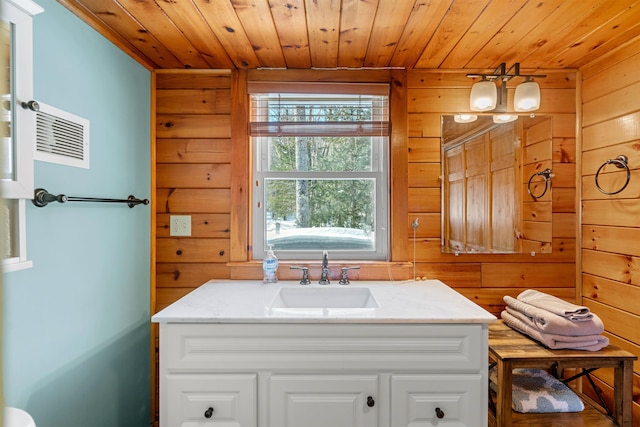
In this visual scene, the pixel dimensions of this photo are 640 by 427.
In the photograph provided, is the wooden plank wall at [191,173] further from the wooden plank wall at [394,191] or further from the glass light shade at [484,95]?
the glass light shade at [484,95]

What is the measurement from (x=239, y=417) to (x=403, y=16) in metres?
1.71

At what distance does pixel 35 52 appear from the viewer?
1129 mm

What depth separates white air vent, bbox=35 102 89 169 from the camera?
1130mm

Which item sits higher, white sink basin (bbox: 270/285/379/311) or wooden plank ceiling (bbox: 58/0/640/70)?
wooden plank ceiling (bbox: 58/0/640/70)

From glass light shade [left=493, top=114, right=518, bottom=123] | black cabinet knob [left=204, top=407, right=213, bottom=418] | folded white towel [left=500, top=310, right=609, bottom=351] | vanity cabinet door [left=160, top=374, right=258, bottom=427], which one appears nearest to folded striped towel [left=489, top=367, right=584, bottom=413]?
folded white towel [left=500, top=310, right=609, bottom=351]

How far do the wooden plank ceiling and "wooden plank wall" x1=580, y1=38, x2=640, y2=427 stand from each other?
15 cm

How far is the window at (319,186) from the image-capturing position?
1.89 m

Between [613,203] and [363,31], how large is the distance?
146 cm

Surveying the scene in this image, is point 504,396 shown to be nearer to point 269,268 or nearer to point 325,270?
point 325,270

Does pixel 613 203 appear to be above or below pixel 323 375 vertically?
above

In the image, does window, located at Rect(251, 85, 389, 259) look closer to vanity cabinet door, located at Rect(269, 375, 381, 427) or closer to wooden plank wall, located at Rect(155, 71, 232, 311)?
wooden plank wall, located at Rect(155, 71, 232, 311)

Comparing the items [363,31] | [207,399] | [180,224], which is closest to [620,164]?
[363,31]

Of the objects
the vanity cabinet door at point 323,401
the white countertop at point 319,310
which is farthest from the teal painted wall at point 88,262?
the vanity cabinet door at point 323,401

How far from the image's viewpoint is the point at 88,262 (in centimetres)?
137
